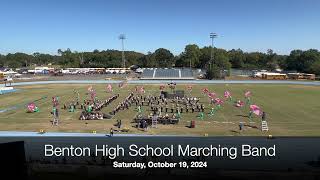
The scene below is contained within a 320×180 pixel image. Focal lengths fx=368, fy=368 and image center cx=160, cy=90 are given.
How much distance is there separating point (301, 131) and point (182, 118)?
428 inches

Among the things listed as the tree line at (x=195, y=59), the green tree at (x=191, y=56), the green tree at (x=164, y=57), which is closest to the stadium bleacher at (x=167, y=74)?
the tree line at (x=195, y=59)

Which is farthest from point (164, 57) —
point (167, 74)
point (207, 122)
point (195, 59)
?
point (207, 122)

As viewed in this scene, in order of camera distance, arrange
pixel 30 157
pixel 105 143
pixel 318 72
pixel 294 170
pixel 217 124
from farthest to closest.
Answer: pixel 318 72 → pixel 217 124 → pixel 105 143 → pixel 30 157 → pixel 294 170

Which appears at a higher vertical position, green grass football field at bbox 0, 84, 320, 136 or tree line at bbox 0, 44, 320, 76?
tree line at bbox 0, 44, 320, 76

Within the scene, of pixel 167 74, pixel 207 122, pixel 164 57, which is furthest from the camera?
pixel 164 57

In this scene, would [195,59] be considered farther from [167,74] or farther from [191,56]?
[167,74]

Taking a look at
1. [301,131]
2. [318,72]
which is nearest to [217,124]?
[301,131]

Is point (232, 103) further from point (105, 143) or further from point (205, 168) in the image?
point (205, 168)

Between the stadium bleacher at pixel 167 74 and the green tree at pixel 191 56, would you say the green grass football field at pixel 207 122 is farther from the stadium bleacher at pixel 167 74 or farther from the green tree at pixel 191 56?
the green tree at pixel 191 56

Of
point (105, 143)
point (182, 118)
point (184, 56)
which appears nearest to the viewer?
point (105, 143)

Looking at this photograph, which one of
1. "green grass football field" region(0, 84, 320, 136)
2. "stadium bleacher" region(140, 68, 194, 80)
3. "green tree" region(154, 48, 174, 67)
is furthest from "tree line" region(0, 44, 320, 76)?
"green grass football field" region(0, 84, 320, 136)

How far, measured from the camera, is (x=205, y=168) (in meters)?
16.9

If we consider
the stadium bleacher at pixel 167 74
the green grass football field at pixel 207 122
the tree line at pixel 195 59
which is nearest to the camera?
the green grass football field at pixel 207 122

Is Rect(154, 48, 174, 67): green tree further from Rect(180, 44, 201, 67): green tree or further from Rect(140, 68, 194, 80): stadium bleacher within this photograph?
Rect(140, 68, 194, 80): stadium bleacher
